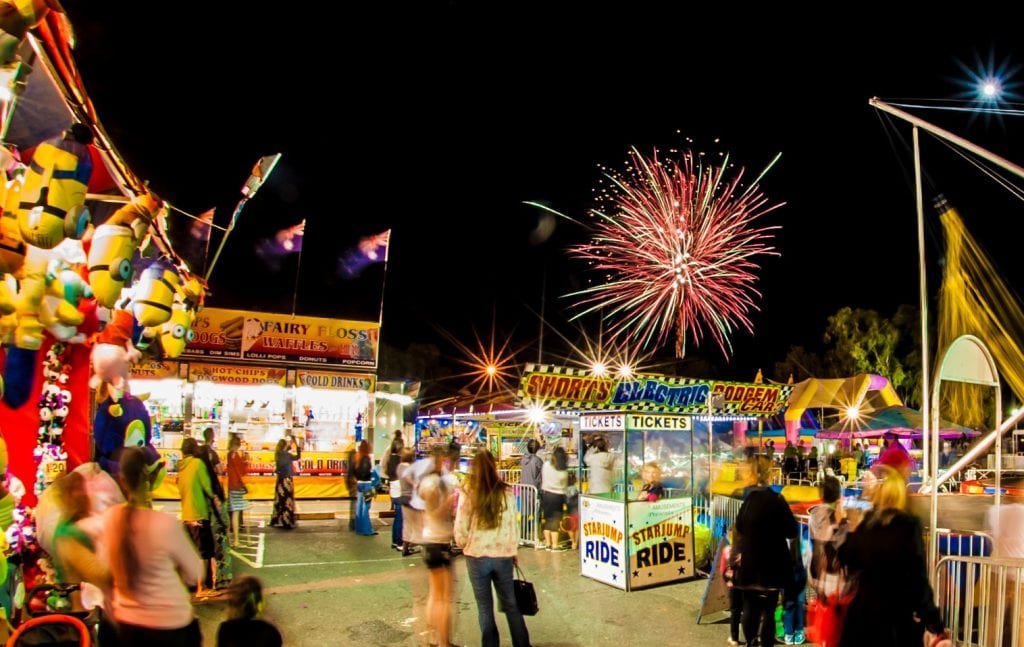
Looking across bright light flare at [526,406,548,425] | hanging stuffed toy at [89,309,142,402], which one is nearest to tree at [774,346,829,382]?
bright light flare at [526,406,548,425]

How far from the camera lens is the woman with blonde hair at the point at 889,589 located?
4.23m

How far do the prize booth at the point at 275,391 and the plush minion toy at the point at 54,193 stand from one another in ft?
40.3

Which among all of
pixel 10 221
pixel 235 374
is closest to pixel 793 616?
pixel 10 221

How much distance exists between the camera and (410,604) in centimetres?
832

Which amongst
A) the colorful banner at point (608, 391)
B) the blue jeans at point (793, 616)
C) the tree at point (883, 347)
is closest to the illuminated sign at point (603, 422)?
the colorful banner at point (608, 391)

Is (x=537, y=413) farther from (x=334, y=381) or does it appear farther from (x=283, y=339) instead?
(x=283, y=339)

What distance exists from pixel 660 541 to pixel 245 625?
6.63m

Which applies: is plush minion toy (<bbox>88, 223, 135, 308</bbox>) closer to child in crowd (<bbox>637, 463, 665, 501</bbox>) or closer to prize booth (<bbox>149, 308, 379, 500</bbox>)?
child in crowd (<bbox>637, 463, 665, 501</bbox>)

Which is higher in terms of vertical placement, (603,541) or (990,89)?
(990,89)

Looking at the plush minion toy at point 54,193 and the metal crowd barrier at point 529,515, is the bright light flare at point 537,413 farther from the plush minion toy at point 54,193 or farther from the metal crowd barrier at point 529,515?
the plush minion toy at point 54,193

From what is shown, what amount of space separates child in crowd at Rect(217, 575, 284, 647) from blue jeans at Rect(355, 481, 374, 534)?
9770 millimetres

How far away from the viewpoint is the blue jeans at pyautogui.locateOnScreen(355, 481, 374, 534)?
13.3 m

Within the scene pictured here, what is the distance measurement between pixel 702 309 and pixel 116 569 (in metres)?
18.7

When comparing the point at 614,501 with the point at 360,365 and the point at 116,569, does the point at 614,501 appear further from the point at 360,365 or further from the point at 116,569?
the point at 360,365
